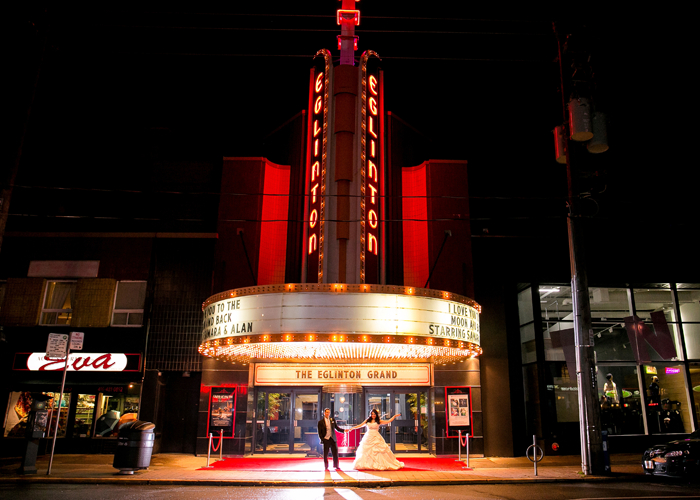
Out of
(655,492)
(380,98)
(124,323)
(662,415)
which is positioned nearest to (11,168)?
(124,323)

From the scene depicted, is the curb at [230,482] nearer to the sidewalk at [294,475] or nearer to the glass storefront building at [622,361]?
Result: the sidewalk at [294,475]

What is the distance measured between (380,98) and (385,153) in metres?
1.89

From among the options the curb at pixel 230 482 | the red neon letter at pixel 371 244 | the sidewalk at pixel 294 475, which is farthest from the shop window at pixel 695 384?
the red neon letter at pixel 371 244

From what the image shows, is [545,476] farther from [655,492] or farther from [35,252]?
[35,252]

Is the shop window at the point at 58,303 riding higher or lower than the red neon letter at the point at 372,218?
lower

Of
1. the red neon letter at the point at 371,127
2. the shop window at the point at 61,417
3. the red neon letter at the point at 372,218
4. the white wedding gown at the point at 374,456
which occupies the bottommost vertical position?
the white wedding gown at the point at 374,456

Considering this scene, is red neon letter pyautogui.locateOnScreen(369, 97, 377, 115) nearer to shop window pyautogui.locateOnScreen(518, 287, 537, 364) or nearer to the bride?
shop window pyautogui.locateOnScreen(518, 287, 537, 364)

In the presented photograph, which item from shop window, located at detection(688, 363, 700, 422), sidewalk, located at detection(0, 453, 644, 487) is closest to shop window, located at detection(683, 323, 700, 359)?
shop window, located at detection(688, 363, 700, 422)

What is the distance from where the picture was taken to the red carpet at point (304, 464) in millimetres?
13477

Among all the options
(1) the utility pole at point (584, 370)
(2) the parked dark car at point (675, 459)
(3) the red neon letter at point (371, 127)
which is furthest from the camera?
(3) the red neon letter at point (371, 127)

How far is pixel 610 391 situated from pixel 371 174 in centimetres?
1093

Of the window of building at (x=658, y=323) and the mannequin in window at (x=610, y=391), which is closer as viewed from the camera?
the window of building at (x=658, y=323)

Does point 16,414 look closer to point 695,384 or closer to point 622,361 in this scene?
point 622,361

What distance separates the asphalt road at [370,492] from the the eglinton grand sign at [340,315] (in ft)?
12.5
